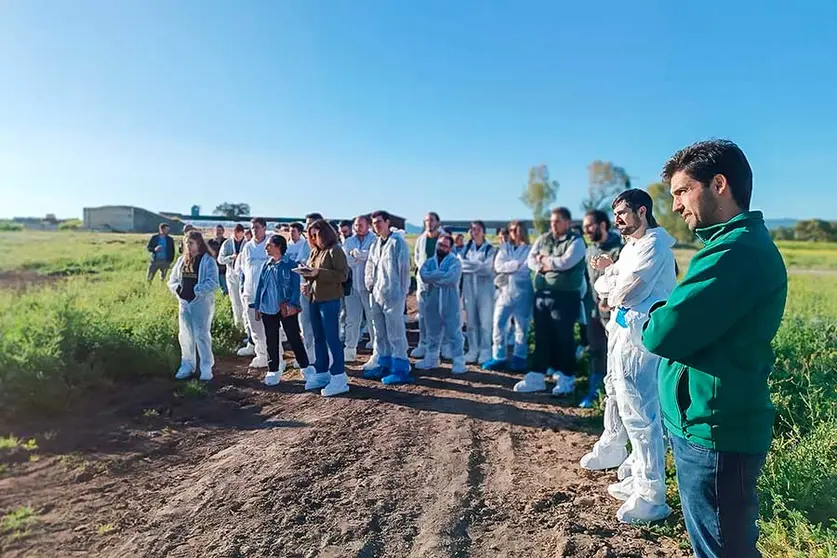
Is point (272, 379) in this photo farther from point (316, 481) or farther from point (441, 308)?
point (316, 481)

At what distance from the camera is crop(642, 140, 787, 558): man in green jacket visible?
1702 mm

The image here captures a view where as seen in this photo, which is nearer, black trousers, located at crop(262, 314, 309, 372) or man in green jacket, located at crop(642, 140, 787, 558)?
man in green jacket, located at crop(642, 140, 787, 558)

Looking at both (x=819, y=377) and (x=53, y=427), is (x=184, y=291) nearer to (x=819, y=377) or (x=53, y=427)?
(x=53, y=427)

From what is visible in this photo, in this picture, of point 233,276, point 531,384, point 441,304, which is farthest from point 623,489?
point 233,276

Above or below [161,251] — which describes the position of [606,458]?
below

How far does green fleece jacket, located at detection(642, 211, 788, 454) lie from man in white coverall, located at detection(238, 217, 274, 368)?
6225 mm

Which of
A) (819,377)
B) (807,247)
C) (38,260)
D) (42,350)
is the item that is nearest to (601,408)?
(819,377)

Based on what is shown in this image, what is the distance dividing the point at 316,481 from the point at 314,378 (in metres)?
2.50

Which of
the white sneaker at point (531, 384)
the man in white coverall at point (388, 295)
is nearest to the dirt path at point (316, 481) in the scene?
the white sneaker at point (531, 384)

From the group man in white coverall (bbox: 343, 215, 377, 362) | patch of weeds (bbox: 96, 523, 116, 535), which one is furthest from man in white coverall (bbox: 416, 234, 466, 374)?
patch of weeds (bbox: 96, 523, 116, 535)

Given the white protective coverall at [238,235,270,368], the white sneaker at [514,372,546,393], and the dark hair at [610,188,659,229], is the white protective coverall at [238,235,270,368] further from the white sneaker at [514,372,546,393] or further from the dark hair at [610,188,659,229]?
the dark hair at [610,188,659,229]

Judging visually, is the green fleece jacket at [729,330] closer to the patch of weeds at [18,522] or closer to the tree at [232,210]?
the patch of weeds at [18,522]

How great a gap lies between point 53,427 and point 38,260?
6.82 ft

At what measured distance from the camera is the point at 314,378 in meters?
6.32
